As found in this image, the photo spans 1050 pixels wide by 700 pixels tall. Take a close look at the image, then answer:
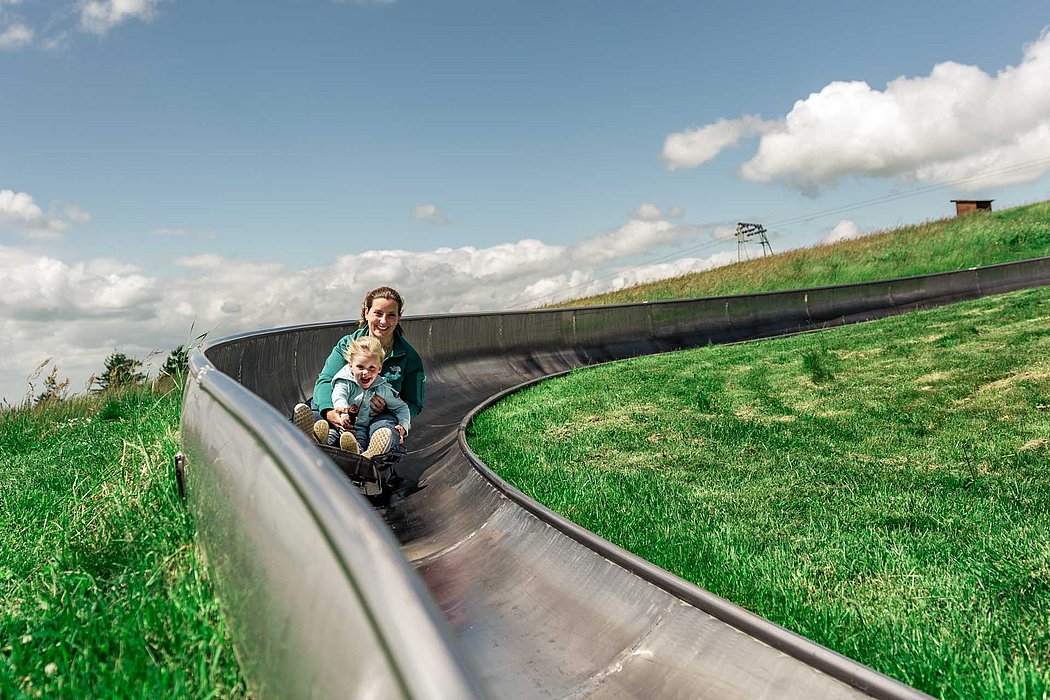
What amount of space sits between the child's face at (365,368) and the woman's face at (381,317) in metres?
0.40

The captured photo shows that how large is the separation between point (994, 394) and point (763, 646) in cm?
605

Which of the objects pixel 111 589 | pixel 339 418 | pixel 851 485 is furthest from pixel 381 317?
pixel 851 485

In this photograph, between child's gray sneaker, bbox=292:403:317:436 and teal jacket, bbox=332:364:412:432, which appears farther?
teal jacket, bbox=332:364:412:432

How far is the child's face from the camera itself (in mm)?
6344

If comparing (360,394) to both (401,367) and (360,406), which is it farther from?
(401,367)

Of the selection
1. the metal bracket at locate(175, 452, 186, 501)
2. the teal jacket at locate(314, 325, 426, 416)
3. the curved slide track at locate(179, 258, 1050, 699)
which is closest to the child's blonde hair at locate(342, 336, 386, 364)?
the teal jacket at locate(314, 325, 426, 416)

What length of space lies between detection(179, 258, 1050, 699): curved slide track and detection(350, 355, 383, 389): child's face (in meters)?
0.98

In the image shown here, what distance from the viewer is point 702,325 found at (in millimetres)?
19656

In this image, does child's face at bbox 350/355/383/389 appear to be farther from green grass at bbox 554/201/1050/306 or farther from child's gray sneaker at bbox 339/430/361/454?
green grass at bbox 554/201/1050/306

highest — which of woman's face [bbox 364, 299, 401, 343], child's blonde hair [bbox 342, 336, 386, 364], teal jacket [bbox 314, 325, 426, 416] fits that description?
woman's face [bbox 364, 299, 401, 343]

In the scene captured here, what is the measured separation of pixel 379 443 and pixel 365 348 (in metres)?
0.72

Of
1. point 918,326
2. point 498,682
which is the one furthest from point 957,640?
point 918,326

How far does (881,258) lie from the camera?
1287 inches

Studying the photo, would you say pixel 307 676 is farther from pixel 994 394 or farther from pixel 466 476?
pixel 994 394
